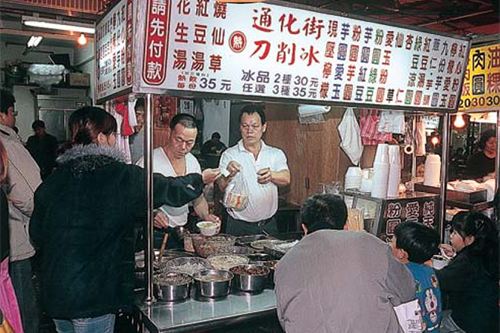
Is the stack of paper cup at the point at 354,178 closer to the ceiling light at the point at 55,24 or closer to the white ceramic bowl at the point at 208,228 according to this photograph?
the white ceramic bowl at the point at 208,228

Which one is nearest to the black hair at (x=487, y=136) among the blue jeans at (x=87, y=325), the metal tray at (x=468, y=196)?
the metal tray at (x=468, y=196)

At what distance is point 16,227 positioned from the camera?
3070mm

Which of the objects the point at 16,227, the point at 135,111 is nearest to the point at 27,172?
the point at 16,227

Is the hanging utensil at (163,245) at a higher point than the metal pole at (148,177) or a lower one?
lower

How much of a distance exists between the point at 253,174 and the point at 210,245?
0.95 m

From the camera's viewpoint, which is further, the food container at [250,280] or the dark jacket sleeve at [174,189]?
the food container at [250,280]

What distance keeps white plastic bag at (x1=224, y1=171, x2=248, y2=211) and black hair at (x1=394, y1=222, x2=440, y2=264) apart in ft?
5.16

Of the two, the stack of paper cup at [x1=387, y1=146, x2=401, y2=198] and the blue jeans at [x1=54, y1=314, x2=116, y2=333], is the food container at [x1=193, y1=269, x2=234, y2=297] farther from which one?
the stack of paper cup at [x1=387, y1=146, x2=401, y2=198]

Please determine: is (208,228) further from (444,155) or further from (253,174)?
(444,155)

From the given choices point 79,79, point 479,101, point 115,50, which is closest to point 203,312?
point 115,50

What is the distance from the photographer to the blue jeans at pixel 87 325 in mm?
2420

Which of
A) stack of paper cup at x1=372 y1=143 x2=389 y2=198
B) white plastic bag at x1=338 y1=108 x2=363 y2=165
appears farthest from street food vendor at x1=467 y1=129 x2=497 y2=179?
stack of paper cup at x1=372 y1=143 x2=389 y2=198

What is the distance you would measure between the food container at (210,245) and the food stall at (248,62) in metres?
0.56

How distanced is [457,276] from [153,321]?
6.16ft
